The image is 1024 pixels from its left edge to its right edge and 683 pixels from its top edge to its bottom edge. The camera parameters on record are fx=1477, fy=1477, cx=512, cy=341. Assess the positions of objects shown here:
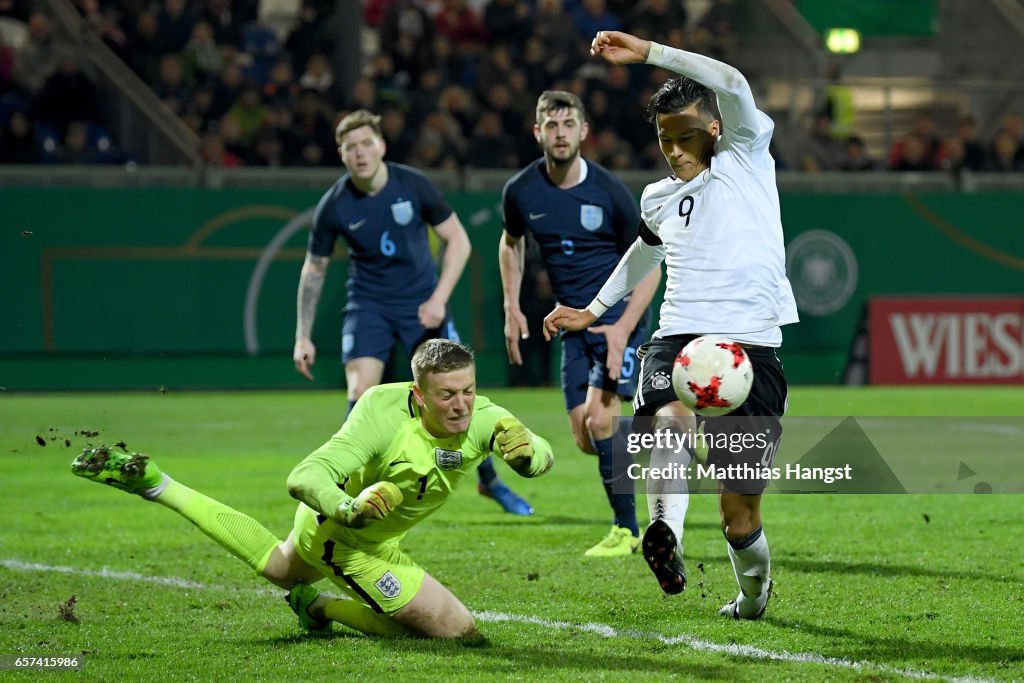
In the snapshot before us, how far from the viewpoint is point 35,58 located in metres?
17.8

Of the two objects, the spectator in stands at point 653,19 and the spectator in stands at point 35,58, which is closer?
the spectator in stands at point 35,58

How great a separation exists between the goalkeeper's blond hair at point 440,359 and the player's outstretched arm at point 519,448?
0.83 ft

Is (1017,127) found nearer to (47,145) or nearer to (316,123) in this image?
(316,123)

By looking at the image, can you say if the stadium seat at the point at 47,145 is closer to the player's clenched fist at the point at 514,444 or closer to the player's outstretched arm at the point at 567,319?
the player's outstretched arm at the point at 567,319

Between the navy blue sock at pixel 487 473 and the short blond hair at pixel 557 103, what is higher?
the short blond hair at pixel 557 103

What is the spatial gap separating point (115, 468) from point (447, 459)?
1.33 meters

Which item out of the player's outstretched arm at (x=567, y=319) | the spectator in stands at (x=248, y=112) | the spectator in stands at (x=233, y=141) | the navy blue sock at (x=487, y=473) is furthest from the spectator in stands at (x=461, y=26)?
the player's outstretched arm at (x=567, y=319)

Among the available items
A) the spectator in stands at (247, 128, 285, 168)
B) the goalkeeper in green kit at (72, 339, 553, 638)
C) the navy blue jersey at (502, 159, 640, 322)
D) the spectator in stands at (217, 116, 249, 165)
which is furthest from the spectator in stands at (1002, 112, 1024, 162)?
the goalkeeper in green kit at (72, 339, 553, 638)

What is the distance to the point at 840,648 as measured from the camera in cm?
531

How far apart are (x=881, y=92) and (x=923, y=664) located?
1572 cm

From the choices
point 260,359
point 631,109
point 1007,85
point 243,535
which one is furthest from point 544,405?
point 243,535

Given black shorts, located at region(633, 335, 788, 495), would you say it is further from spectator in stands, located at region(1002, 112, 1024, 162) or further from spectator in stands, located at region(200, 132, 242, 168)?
spectator in stands, located at region(1002, 112, 1024, 162)

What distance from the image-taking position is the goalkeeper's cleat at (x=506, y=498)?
30.1ft

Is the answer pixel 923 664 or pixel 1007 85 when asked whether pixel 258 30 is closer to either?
pixel 1007 85
